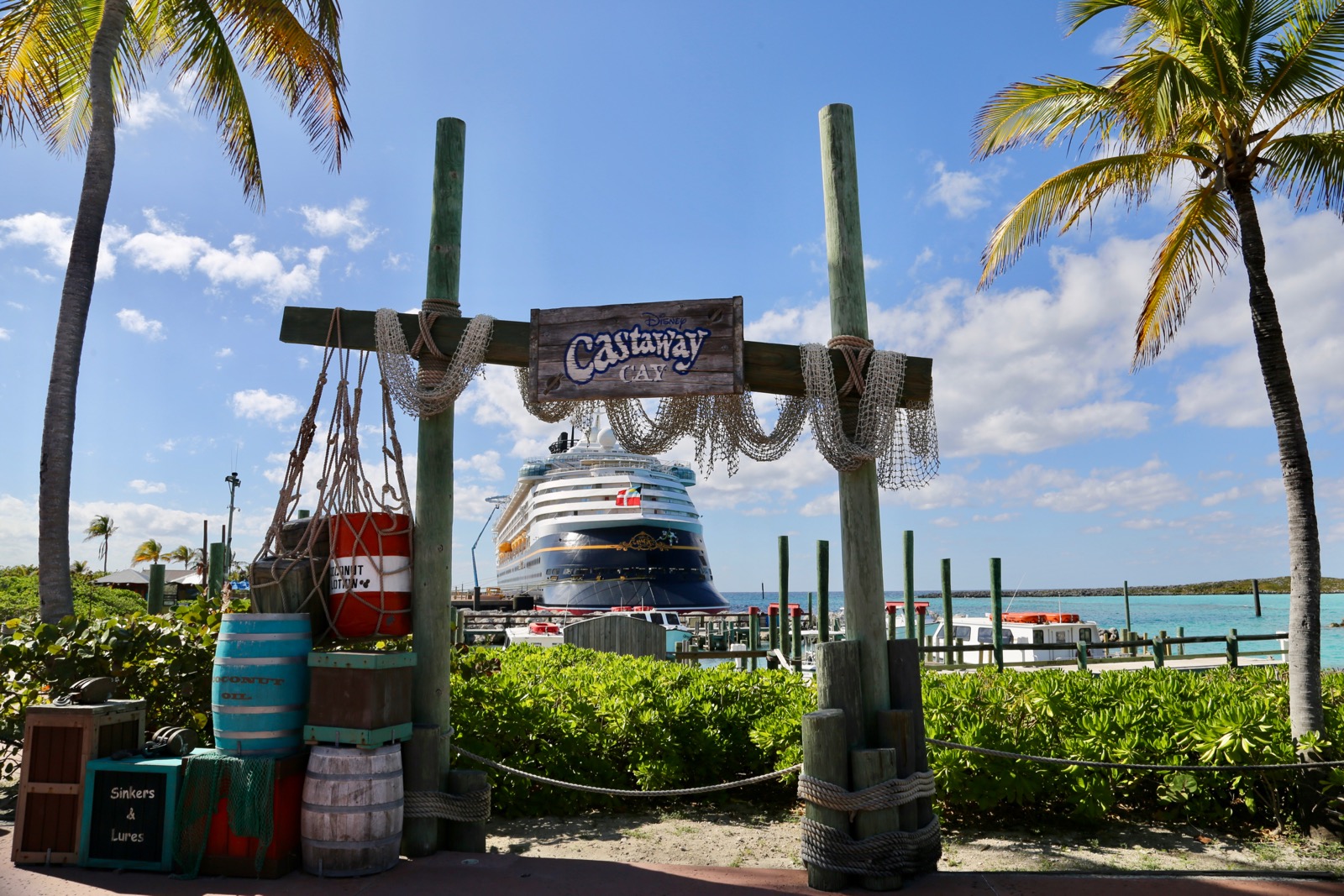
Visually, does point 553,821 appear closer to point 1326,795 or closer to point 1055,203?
point 1326,795

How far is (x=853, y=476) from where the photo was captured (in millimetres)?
A: 4426

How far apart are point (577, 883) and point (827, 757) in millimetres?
1275

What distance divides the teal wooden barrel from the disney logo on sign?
1957 millimetres

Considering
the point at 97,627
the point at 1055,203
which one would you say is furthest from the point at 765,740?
the point at 1055,203

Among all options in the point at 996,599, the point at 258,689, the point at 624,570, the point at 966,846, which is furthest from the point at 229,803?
the point at 624,570

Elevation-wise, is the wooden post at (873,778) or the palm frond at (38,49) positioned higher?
the palm frond at (38,49)

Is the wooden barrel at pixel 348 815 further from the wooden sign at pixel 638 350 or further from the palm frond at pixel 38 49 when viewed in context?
the palm frond at pixel 38 49

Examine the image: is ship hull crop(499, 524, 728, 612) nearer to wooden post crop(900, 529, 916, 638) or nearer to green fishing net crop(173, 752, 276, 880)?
wooden post crop(900, 529, 916, 638)

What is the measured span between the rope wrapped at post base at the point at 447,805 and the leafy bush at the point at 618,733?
112 cm

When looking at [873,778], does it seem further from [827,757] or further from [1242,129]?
[1242,129]

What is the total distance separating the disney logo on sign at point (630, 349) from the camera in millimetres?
4500

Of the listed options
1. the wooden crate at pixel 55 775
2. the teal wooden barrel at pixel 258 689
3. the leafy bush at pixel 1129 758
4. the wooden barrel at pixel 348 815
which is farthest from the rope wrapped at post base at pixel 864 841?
the wooden crate at pixel 55 775

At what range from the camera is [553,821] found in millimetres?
5289

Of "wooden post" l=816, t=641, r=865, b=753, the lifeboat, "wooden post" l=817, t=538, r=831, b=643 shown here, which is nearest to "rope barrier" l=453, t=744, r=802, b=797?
"wooden post" l=816, t=641, r=865, b=753
